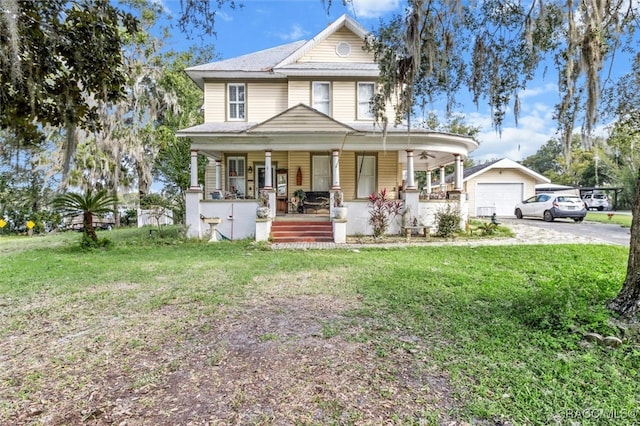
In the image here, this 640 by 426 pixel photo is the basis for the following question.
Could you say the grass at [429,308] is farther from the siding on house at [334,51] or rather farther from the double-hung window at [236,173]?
the siding on house at [334,51]

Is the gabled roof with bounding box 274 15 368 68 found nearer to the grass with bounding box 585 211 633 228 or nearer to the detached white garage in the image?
the detached white garage

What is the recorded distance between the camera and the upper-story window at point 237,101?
1436 cm

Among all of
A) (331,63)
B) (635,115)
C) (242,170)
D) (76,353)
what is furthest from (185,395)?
(331,63)

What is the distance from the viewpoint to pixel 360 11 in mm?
4156

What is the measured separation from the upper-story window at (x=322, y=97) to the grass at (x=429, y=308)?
24.9ft

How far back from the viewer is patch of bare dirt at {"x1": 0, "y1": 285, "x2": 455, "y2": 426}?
2291mm

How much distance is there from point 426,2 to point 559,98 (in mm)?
2166

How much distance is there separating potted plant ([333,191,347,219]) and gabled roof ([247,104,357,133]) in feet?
7.46

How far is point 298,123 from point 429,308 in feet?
29.6

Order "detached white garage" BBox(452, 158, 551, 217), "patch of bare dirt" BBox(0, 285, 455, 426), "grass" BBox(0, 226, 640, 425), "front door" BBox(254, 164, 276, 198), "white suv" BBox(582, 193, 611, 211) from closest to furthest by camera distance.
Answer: "patch of bare dirt" BBox(0, 285, 455, 426)
"grass" BBox(0, 226, 640, 425)
"front door" BBox(254, 164, 276, 198)
"detached white garage" BBox(452, 158, 551, 217)
"white suv" BBox(582, 193, 611, 211)

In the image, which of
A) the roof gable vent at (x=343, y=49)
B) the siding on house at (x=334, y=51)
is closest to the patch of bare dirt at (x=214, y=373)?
the siding on house at (x=334, y=51)

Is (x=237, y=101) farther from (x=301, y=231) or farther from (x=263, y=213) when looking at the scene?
(x=301, y=231)

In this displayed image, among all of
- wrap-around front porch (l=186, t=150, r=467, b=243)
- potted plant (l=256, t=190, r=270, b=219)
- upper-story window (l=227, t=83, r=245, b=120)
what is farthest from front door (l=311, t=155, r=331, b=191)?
upper-story window (l=227, t=83, r=245, b=120)

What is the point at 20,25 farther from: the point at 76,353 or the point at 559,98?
the point at 559,98
